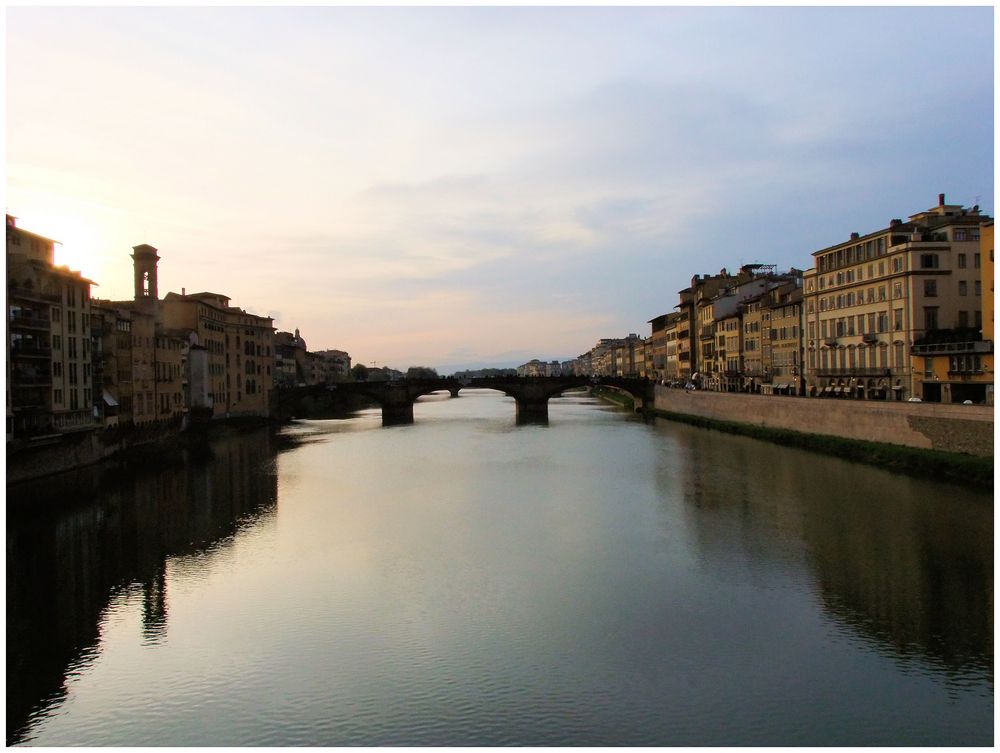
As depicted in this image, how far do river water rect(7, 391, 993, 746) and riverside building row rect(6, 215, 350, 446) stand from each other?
4.88 metres

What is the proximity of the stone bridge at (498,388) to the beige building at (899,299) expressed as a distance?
94.2 feet

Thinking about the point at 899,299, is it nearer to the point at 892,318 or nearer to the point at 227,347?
the point at 892,318

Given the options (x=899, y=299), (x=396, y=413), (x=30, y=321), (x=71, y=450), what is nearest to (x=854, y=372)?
(x=899, y=299)

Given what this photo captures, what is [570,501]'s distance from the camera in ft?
94.2

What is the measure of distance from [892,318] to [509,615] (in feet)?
103

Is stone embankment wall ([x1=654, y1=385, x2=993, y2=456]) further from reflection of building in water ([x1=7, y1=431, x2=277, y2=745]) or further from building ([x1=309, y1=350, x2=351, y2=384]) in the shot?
building ([x1=309, y1=350, x2=351, y2=384])

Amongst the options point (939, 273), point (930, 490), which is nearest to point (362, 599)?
point (930, 490)

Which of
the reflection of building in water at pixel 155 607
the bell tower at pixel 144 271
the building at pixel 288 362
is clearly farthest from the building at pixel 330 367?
the reflection of building in water at pixel 155 607

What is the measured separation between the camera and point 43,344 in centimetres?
3238

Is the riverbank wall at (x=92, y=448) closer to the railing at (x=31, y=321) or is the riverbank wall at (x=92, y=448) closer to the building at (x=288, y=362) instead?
the railing at (x=31, y=321)

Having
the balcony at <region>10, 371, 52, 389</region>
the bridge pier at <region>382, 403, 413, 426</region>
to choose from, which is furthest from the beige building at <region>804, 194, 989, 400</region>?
the balcony at <region>10, 371, 52, 389</region>

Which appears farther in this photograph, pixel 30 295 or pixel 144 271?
pixel 144 271

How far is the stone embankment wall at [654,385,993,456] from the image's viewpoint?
1107 inches

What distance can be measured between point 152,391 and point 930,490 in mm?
39344
